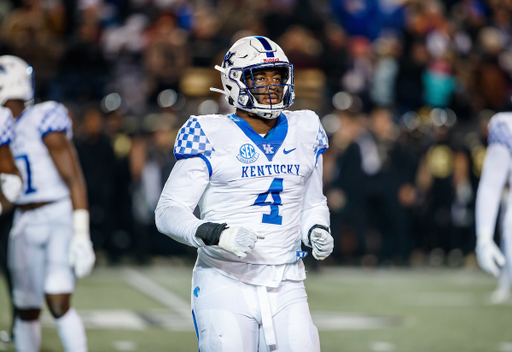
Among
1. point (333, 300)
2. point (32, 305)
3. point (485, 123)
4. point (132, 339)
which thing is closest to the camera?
point (32, 305)

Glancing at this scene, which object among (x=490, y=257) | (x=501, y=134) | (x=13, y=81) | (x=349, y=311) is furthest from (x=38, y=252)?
(x=349, y=311)

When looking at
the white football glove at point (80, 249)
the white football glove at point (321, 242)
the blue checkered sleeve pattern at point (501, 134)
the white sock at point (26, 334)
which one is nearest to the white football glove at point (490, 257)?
the blue checkered sleeve pattern at point (501, 134)

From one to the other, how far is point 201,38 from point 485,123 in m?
4.11

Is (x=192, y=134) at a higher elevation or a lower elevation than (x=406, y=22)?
lower

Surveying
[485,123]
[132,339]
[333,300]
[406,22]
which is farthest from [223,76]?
[406,22]

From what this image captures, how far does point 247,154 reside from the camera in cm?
312

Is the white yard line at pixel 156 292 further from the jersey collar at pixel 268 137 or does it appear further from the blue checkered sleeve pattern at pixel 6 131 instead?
the jersey collar at pixel 268 137

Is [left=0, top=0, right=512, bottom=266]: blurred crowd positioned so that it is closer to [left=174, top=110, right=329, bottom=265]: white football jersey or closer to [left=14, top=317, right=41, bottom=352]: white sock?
[left=14, top=317, right=41, bottom=352]: white sock

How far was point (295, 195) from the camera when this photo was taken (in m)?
3.24

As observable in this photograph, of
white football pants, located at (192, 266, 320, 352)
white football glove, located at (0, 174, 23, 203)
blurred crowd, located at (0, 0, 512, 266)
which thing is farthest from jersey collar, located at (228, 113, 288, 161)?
blurred crowd, located at (0, 0, 512, 266)

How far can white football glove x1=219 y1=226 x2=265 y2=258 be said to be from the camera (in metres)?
2.79

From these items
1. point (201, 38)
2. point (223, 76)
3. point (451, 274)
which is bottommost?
point (451, 274)

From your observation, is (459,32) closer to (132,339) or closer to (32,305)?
(132,339)

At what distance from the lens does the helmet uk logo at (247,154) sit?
311 cm
